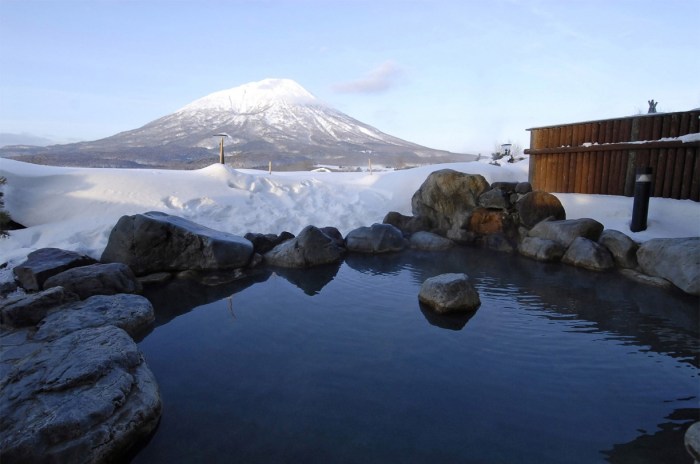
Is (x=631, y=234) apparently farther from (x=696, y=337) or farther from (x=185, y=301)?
(x=185, y=301)

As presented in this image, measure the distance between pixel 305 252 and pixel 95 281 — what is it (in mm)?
3879

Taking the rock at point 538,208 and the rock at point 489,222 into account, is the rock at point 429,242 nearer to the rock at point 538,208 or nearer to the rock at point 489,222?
the rock at point 489,222

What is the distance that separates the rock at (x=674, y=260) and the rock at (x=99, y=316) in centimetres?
831

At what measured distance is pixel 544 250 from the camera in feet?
29.0

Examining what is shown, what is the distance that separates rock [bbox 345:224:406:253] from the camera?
9.91 metres

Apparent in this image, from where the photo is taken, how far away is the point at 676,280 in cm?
659

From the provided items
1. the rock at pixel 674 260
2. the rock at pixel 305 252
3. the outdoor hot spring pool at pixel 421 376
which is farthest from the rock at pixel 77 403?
the rock at pixel 674 260

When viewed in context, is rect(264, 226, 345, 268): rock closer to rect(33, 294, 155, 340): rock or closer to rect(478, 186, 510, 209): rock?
rect(33, 294, 155, 340): rock

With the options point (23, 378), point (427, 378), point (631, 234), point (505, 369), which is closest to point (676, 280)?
point (631, 234)

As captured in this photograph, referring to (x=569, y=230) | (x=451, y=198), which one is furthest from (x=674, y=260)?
(x=451, y=198)

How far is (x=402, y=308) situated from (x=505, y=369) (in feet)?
6.65

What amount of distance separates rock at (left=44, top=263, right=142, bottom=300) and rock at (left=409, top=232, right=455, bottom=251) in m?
6.52

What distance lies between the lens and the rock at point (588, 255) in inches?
314

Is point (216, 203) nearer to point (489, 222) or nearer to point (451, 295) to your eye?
point (489, 222)
